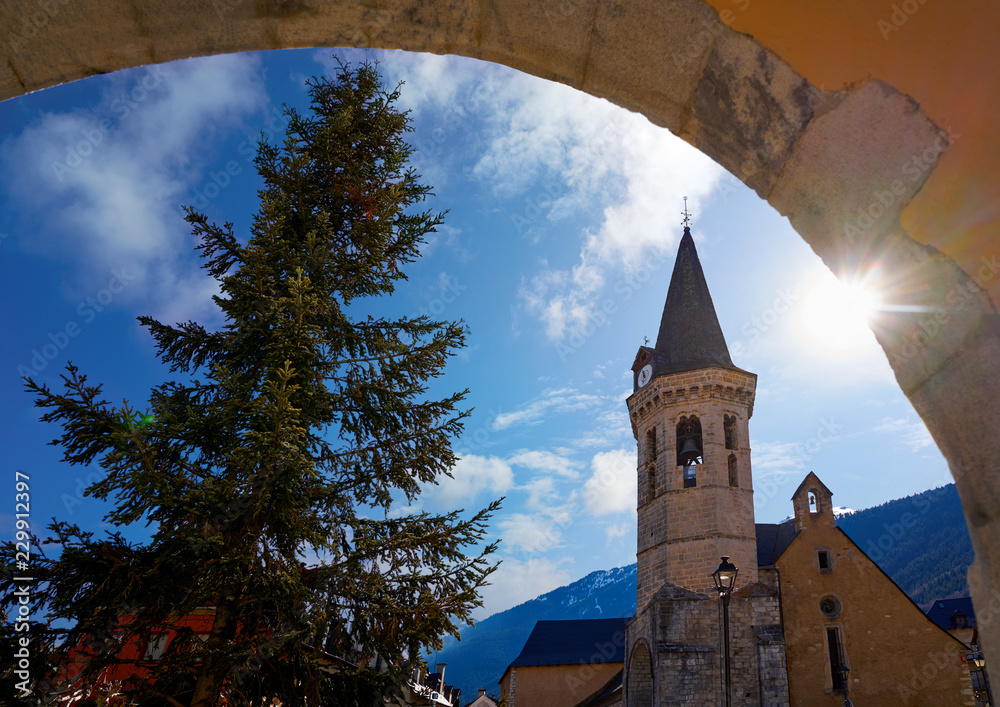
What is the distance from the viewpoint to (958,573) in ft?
258

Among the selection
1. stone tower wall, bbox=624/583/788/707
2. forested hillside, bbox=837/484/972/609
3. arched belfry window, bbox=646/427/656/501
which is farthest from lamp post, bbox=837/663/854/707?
forested hillside, bbox=837/484/972/609

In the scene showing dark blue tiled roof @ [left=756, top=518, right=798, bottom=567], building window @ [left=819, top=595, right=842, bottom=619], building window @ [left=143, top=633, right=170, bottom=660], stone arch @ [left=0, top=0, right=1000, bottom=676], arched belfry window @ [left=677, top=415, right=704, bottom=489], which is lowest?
building window @ [left=143, top=633, right=170, bottom=660]

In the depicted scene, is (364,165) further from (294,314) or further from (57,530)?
(57,530)

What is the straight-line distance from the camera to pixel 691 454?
25500 millimetres

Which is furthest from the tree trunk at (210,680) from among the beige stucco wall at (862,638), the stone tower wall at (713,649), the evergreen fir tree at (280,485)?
the beige stucco wall at (862,638)

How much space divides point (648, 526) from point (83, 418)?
22.8 m

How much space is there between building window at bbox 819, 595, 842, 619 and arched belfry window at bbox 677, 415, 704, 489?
5869 millimetres

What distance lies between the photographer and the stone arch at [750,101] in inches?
55.8

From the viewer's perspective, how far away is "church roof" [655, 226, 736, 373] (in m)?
27.6

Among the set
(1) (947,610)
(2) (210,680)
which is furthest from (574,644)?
(2) (210,680)

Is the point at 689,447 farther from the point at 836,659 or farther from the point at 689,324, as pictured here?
the point at 836,659

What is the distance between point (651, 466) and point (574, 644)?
875 inches

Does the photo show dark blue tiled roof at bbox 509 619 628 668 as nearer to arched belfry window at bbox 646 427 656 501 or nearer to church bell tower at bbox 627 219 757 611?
arched belfry window at bbox 646 427 656 501

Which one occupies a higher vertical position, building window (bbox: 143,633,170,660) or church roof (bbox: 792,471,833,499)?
church roof (bbox: 792,471,833,499)
